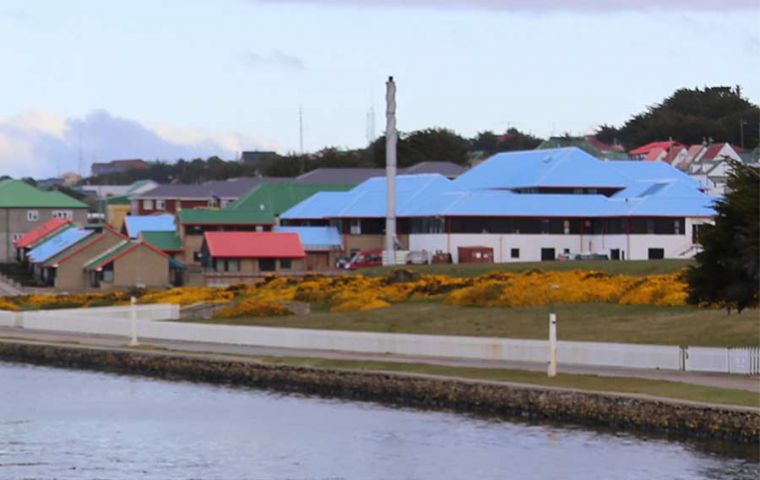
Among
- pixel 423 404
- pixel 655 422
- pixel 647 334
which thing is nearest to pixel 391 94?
pixel 647 334

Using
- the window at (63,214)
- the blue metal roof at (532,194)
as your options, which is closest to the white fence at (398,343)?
the blue metal roof at (532,194)

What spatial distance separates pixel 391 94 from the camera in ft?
395

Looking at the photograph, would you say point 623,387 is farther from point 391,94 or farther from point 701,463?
point 391,94

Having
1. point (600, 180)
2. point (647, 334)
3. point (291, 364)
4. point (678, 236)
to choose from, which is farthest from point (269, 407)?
point (600, 180)

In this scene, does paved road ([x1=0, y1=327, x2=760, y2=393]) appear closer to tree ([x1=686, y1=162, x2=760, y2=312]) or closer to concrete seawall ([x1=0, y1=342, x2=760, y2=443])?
concrete seawall ([x1=0, y1=342, x2=760, y2=443])

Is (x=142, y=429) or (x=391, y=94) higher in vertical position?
(x=391, y=94)

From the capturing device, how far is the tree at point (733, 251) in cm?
4094

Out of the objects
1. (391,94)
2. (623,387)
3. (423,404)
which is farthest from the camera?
(391,94)

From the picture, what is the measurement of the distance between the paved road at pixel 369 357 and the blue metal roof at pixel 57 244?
56.8m

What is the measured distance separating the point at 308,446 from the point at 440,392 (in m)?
6.58

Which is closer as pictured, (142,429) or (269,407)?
(142,429)

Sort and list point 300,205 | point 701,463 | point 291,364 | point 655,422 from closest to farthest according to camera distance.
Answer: point 701,463
point 655,422
point 291,364
point 300,205

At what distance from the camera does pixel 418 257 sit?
112438mm

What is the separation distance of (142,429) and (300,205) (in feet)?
328
